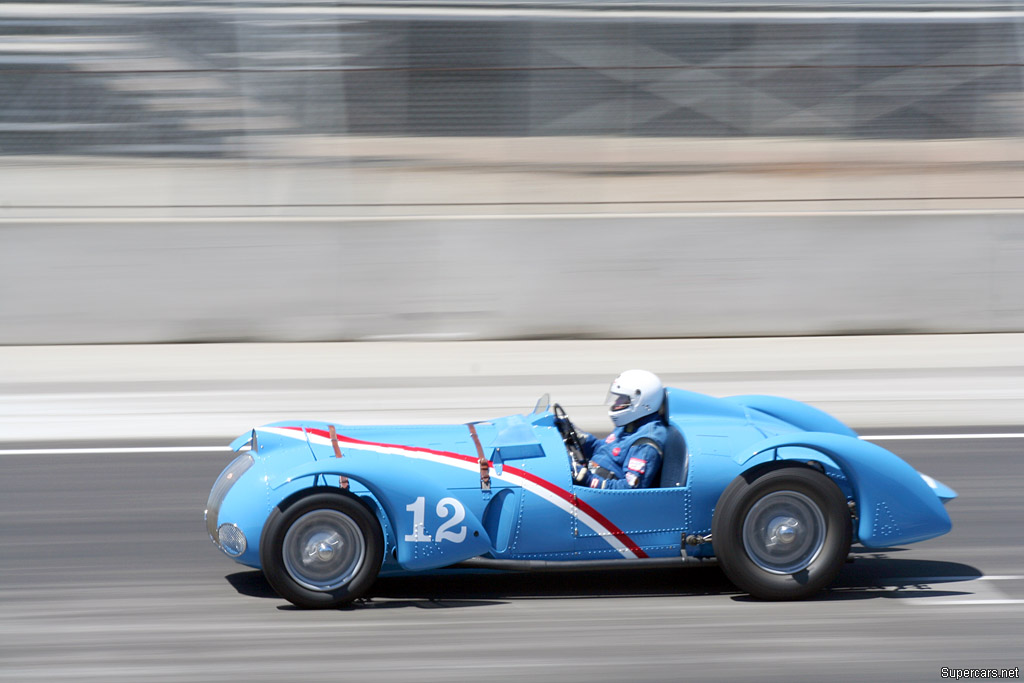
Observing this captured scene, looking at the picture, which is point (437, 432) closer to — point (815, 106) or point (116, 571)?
point (116, 571)

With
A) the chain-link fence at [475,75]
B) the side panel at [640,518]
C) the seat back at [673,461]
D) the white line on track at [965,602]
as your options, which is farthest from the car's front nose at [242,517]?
the chain-link fence at [475,75]

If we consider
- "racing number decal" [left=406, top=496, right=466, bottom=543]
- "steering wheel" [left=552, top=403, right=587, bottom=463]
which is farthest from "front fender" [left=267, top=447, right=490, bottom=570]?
"steering wheel" [left=552, top=403, right=587, bottom=463]

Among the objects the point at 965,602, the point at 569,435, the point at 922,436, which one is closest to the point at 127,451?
the point at 569,435

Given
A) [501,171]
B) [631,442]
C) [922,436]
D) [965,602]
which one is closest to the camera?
[965,602]

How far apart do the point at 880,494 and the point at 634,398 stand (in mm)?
1154

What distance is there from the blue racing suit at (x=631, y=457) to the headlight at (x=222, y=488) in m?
1.50

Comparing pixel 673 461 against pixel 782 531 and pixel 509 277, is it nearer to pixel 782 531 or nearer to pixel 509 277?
pixel 782 531

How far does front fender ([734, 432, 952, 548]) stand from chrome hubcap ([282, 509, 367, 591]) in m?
1.70

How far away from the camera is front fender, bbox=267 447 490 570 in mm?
5020

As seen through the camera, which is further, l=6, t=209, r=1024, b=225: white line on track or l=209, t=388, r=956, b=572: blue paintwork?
l=6, t=209, r=1024, b=225: white line on track

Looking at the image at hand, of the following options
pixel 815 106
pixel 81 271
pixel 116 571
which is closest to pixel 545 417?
pixel 116 571

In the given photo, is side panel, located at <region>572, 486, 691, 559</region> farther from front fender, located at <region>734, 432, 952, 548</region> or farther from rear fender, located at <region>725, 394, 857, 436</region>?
rear fender, located at <region>725, 394, 857, 436</region>

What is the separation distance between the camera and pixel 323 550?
5.04 m

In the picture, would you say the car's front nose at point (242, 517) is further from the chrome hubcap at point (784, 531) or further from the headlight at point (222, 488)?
the chrome hubcap at point (784, 531)
